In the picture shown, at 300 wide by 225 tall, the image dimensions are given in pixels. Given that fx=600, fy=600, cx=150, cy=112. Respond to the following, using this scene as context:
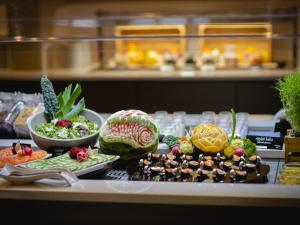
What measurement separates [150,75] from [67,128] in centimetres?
390

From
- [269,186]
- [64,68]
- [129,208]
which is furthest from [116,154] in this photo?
[64,68]

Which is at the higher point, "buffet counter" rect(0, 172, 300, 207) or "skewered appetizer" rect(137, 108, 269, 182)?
"skewered appetizer" rect(137, 108, 269, 182)

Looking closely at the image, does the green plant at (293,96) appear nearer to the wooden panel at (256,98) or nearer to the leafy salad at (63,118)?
the leafy salad at (63,118)

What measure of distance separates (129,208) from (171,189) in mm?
205

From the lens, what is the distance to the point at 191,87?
6992 mm

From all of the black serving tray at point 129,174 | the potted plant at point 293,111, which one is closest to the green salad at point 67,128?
the black serving tray at point 129,174

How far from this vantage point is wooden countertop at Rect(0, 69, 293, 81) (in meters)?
6.92

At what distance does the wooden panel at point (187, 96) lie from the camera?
691cm

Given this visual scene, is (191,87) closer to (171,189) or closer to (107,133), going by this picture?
(107,133)

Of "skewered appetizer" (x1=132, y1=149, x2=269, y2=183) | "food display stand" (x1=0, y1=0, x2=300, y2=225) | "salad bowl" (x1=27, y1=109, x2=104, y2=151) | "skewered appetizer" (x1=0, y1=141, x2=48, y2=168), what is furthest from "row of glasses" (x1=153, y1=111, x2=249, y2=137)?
"skewered appetizer" (x1=0, y1=141, x2=48, y2=168)

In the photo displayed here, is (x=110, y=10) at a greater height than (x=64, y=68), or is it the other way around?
(x=110, y=10)

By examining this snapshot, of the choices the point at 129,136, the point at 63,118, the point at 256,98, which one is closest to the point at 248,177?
the point at 129,136

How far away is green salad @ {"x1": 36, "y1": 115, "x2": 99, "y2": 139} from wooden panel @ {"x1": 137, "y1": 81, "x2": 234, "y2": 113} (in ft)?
11.8

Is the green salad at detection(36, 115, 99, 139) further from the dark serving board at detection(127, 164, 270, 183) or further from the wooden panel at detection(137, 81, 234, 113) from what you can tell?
the wooden panel at detection(137, 81, 234, 113)
